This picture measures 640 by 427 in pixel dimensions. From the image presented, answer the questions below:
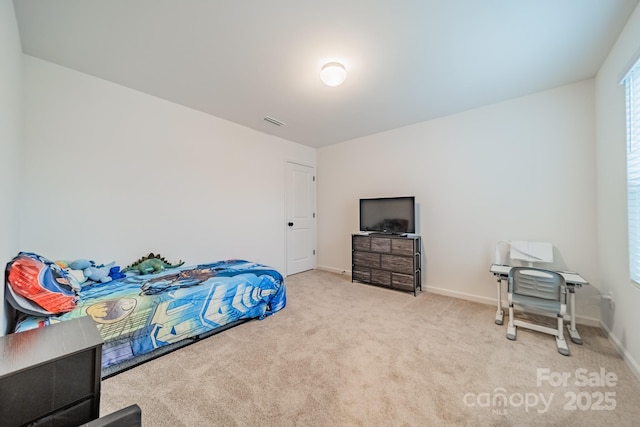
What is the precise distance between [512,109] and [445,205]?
140cm

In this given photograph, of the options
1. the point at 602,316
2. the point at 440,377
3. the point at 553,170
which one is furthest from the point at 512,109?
the point at 440,377

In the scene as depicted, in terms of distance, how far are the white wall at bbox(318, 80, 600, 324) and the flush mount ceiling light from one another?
6.53 ft

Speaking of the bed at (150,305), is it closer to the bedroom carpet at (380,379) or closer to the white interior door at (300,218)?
the bedroom carpet at (380,379)

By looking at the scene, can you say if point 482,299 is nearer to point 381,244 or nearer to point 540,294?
point 540,294

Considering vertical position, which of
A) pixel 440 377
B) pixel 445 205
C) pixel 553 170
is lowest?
pixel 440 377

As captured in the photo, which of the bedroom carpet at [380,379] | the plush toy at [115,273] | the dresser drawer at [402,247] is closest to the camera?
the bedroom carpet at [380,379]

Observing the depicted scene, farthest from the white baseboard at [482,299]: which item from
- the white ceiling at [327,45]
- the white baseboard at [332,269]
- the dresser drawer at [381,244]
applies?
the white ceiling at [327,45]

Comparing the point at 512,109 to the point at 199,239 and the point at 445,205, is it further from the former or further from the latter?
the point at 199,239

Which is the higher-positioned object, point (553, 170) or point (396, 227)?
point (553, 170)

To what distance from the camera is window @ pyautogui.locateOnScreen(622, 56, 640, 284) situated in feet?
5.67

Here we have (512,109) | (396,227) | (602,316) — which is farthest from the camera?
(396,227)

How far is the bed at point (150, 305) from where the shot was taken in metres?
1.65

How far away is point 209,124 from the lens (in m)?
3.37

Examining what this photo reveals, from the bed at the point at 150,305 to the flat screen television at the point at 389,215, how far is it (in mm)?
2009
